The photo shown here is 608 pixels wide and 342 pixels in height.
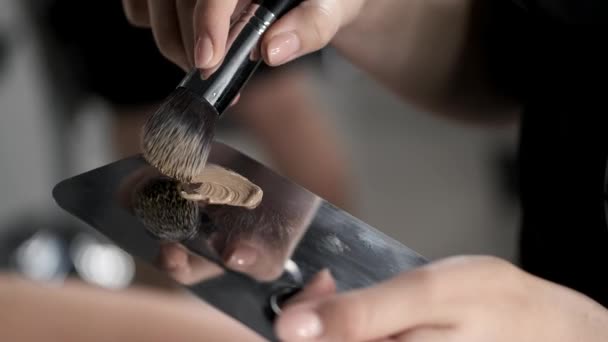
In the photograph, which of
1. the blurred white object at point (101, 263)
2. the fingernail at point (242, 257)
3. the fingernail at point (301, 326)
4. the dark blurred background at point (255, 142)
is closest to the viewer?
the fingernail at point (301, 326)

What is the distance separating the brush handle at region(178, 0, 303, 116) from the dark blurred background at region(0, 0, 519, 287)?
20.3 inches

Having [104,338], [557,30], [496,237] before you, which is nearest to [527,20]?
[557,30]

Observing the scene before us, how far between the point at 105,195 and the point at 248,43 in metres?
0.12

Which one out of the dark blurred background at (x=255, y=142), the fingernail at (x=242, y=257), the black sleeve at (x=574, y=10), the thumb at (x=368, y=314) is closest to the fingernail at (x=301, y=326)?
the thumb at (x=368, y=314)

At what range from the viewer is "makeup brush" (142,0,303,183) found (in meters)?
0.41

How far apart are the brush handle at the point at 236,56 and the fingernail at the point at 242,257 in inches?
3.2

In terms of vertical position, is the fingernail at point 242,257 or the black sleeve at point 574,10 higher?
the black sleeve at point 574,10

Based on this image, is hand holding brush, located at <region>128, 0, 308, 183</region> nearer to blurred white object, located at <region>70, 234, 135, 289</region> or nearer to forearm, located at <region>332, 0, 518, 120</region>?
forearm, located at <region>332, 0, 518, 120</region>

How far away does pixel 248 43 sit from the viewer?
42 centimetres

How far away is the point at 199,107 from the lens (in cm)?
41

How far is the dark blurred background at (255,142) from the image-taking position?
38.9 inches

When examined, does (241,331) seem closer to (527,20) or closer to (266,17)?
(266,17)

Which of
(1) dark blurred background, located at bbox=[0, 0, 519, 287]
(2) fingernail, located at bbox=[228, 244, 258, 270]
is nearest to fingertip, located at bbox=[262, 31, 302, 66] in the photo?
(2) fingernail, located at bbox=[228, 244, 258, 270]

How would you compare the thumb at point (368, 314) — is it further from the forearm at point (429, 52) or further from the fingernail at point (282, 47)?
the forearm at point (429, 52)
